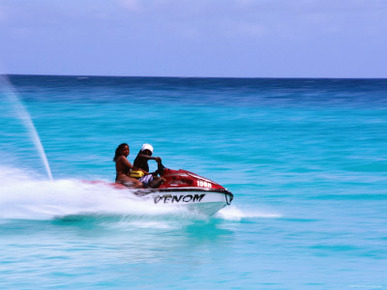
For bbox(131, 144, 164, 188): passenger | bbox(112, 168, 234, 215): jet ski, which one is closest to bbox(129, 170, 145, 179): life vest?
bbox(131, 144, 164, 188): passenger

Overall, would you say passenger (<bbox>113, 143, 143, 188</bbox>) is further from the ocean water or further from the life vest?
the ocean water

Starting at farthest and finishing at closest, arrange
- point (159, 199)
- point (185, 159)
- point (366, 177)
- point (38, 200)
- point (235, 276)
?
point (185, 159)
point (366, 177)
point (38, 200)
point (159, 199)
point (235, 276)

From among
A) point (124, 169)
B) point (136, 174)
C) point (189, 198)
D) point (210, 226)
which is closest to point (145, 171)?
point (136, 174)

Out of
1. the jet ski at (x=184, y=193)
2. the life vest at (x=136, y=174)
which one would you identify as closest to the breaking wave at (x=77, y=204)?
the jet ski at (x=184, y=193)

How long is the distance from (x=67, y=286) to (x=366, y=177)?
12182 mm

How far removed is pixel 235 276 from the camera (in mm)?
8766

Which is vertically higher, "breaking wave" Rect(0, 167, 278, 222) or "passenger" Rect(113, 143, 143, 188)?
"passenger" Rect(113, 143, 143, 188)

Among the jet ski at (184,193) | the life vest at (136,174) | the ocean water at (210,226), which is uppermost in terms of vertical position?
the life vest at (136,174)

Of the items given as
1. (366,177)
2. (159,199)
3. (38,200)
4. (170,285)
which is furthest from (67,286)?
(366,177)

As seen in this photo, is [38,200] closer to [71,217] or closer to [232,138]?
[71,217]

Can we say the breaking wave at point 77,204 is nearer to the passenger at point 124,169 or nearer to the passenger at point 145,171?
the passenger at point 124,169

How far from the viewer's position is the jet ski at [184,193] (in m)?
10.7

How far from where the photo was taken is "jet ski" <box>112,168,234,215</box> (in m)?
10.7

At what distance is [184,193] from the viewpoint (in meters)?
10.7
